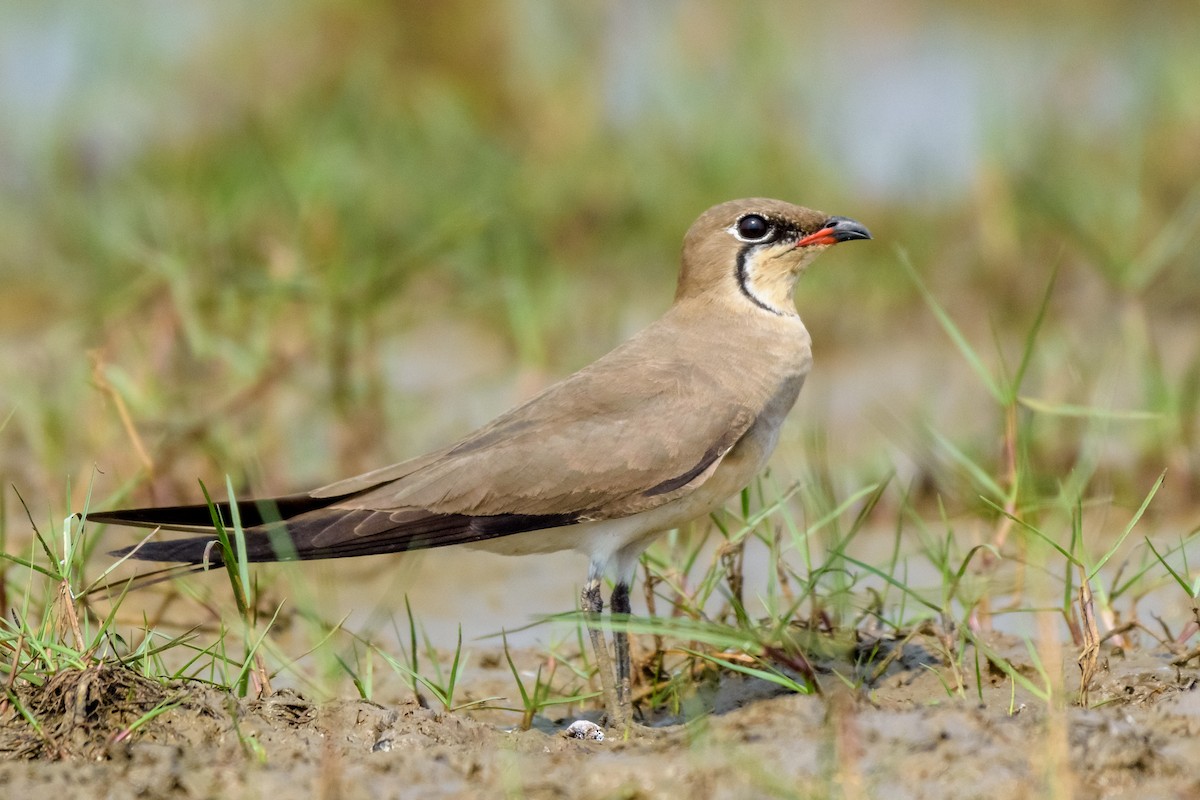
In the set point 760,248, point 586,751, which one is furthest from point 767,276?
point 586,751

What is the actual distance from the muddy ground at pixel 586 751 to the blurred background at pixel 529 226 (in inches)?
24.4

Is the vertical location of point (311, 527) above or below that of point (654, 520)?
above

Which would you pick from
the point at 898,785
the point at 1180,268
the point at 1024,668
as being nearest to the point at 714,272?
the point at 1024,668

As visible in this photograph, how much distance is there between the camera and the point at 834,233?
Answer: 5.02 meters

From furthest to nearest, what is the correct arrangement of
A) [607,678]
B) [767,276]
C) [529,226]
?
[529,226]
[767,276]
[607,678]

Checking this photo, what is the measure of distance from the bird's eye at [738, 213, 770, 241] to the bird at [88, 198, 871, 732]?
374 mm

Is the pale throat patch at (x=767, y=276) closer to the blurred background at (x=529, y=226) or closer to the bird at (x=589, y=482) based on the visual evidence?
the bird at (x=589, y=482)

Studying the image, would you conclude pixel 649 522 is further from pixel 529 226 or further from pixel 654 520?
pixel 529 226

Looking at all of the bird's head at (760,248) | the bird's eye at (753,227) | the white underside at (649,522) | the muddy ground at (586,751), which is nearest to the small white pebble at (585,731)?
the muddy ground at (586,751)

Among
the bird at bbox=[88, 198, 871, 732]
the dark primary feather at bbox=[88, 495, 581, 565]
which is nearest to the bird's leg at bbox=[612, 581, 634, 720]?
the bird at bbox=[88, 198, 871, 732]

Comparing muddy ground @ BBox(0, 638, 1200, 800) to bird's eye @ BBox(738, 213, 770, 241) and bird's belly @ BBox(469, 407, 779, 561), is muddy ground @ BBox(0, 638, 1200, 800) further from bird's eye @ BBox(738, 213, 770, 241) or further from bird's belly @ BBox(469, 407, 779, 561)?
bird's eye @ BBox(738, 213, 770, 241)

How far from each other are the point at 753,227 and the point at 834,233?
24cm

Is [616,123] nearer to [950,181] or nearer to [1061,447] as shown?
[950,181]

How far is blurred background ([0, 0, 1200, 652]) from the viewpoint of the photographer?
601cm
